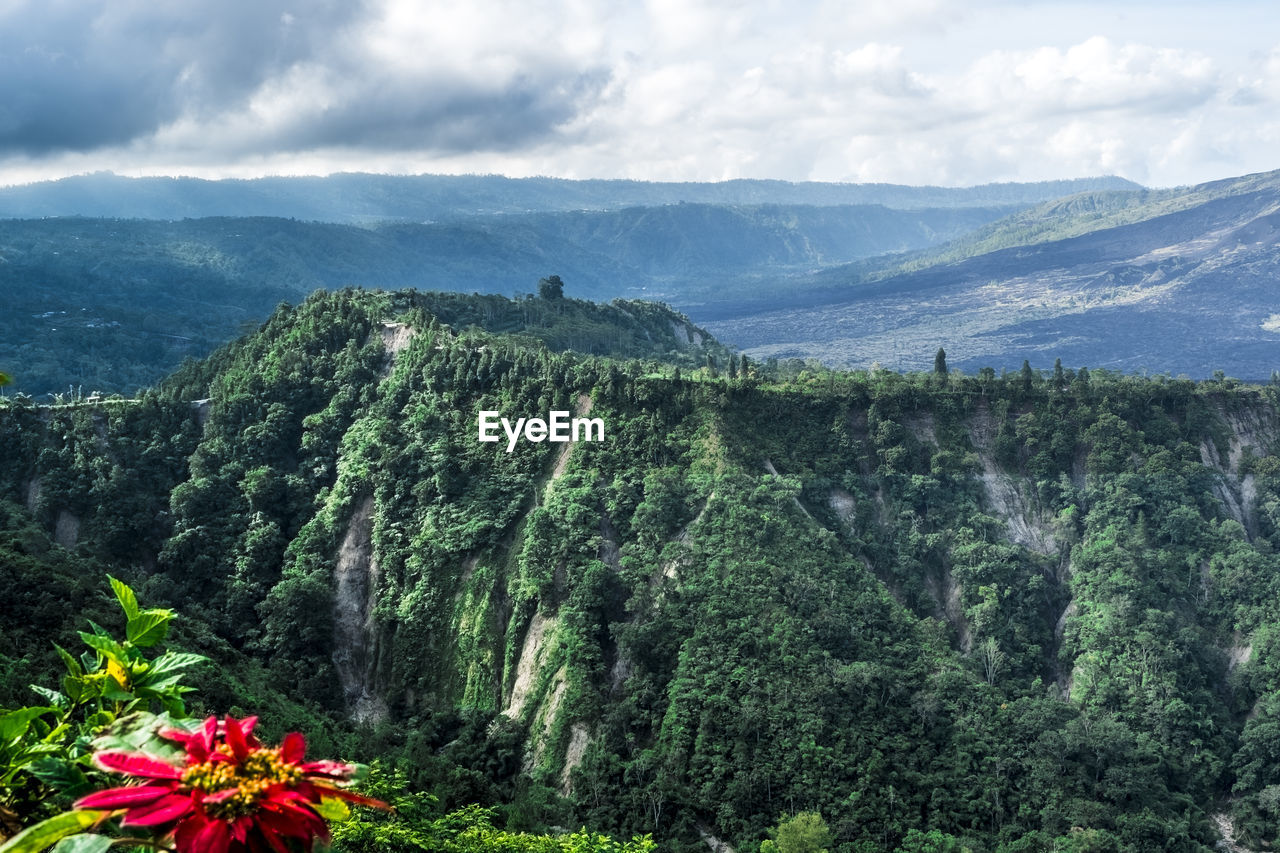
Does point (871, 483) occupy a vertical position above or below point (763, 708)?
above

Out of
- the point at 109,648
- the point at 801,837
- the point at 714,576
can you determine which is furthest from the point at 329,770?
the point at 714,576

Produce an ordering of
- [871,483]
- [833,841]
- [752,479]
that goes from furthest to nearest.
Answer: [871,483], [752,479], [833,841]

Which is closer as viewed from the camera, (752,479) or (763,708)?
(763,708)

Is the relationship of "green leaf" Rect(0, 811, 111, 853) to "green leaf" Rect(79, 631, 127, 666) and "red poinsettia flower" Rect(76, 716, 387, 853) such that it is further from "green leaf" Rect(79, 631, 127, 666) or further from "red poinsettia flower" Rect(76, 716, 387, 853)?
"green leaf" Rect(79, 631, 127, 666)

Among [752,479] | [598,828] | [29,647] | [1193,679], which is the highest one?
[752,479]

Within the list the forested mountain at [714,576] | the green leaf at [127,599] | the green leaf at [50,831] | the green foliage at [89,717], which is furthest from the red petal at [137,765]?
the forested mountain at [714,576]

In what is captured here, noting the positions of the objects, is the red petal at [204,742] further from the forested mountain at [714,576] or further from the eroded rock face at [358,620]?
the eroded rock face at [358,620]

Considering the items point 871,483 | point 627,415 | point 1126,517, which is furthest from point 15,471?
point 1126,517

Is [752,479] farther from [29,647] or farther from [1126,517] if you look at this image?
[29,647]
